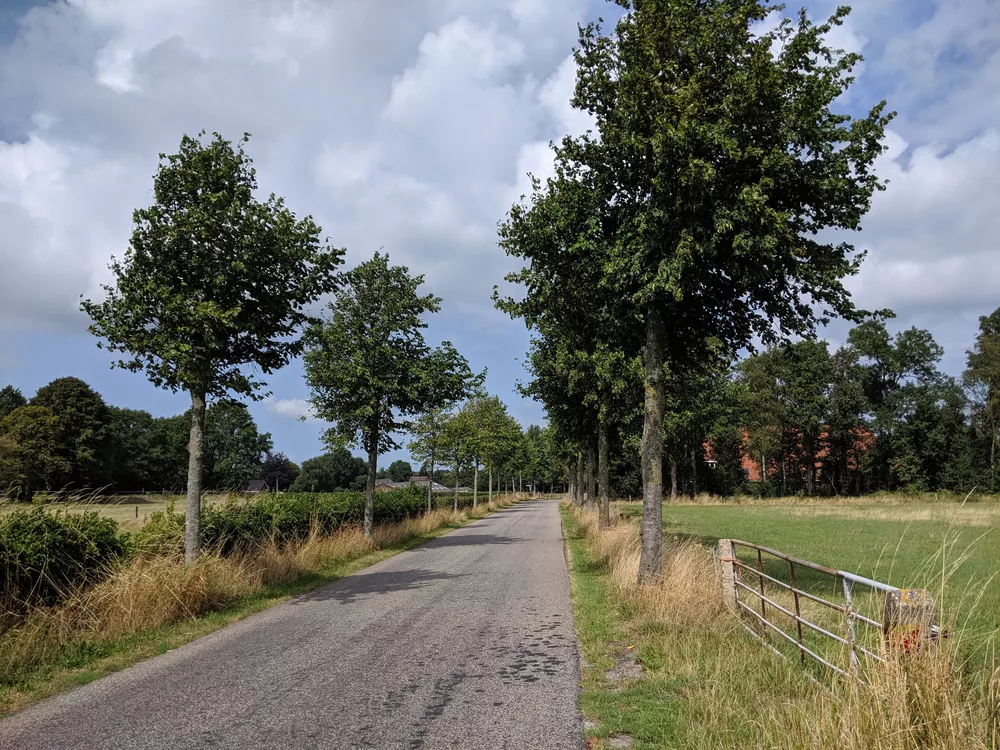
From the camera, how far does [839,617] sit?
7.35 m

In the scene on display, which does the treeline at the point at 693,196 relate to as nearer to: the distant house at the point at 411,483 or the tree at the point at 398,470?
the distant house at the point at 411,483

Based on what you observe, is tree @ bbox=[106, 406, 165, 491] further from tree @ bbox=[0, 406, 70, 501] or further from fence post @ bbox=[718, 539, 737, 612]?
fence post @ bbox=[718, 539, 737, 612]

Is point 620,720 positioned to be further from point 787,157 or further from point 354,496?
point 354,496

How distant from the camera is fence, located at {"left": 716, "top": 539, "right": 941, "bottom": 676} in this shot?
347cm

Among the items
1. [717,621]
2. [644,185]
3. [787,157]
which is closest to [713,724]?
[717,621]

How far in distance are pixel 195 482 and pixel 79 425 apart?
60.0 metres

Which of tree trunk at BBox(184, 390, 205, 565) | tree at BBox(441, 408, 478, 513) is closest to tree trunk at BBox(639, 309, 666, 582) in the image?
tree trunk at BBox(184, 390, 205, 565)

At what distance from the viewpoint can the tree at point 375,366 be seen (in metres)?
17.5

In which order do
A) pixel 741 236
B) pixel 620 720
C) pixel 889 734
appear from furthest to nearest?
1. pixel 741 236
2. pixel 620 720
3. pixel 889 734

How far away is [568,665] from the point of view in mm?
6117

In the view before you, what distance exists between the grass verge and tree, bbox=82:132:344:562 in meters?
0.77

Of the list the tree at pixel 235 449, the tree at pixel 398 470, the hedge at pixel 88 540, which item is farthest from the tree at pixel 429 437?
A: the tree at pixel 398 470

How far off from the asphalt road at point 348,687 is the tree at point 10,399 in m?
79.2

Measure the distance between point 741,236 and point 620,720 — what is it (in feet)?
20.0
